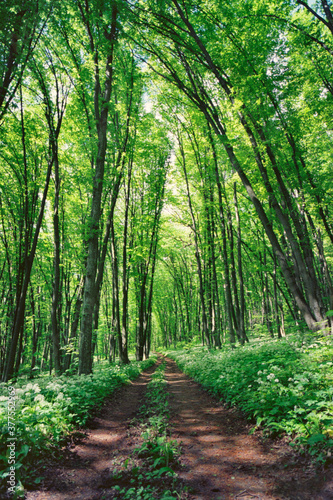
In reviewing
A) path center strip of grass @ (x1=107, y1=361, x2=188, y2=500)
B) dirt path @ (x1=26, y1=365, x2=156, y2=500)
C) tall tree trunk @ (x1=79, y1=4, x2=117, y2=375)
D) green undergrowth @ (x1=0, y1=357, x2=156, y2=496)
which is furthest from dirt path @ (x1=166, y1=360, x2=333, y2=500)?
tall tree trunk @ (x1=79, y1=4, x2=117, y2=375)

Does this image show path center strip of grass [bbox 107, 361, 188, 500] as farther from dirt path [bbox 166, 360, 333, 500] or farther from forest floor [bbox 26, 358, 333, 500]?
dirt path [bbox 166, 360, 333, 500]

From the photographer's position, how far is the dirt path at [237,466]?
2.56 metres

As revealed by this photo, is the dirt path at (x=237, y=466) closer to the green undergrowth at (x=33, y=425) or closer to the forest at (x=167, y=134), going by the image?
the forest at (x=167, y=134)

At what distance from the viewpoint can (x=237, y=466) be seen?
3.26 meters

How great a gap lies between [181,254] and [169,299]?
11.4 meters

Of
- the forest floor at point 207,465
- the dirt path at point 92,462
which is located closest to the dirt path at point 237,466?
the forest floor at point 207,465

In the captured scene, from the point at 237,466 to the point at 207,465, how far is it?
40 centimetres

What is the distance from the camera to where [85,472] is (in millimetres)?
3402

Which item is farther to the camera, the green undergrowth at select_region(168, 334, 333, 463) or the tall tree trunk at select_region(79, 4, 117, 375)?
the tall tree trunk at select_region(79, 4, 117, 375)

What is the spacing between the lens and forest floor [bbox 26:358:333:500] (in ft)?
8.63

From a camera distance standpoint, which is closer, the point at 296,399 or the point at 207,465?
the point at 207,465

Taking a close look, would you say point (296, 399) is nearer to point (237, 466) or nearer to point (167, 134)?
point (237, 466)

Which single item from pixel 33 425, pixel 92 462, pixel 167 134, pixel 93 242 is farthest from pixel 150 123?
pixel 92 462

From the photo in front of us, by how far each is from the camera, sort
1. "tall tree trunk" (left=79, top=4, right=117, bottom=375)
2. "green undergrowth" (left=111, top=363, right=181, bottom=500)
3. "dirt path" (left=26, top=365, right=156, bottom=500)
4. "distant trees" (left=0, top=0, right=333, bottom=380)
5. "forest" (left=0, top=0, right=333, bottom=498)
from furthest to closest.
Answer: "tall tree trunk" (left=79, top=4, right=117, bottom=375), "distant trees" (left=0, top=0, right=333, bottom=380), "forest" (left=0, top=0, right=333, bottom=498), "dirt path" (left=26, top=365, right=156, bottom=500), "green undergrowth" (left=111, top=363, right=181, bottom=500)
